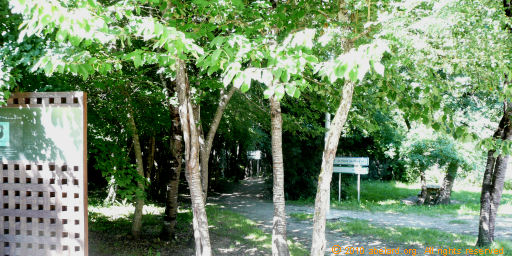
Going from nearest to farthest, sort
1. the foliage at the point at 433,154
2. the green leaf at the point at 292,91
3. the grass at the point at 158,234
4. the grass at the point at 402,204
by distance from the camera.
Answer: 1. the green leaf at the point at 292,91
2. the grass at the point at 158,234
3. the grass at the point at 402,204
4. the foliage at the point at 433,154

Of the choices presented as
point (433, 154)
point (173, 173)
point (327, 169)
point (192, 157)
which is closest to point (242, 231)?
point (173, 173)

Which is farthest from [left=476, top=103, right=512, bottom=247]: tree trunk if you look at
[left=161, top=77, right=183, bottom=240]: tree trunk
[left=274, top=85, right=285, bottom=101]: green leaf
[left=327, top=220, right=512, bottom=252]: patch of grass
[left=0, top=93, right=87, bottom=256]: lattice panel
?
[left=0, top=93, right=87, bottom=256]: lattice panel

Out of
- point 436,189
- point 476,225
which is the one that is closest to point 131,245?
point 476,225

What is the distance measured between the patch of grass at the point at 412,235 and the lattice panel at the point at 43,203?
7.03 meters

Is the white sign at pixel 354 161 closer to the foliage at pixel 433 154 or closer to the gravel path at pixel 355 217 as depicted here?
the foliage at pixel 433 154

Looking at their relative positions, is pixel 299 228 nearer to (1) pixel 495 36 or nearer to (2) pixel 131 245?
(2) pixel 131 245

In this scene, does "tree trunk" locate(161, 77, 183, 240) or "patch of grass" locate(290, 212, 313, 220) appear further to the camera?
"patch of grass" locate(290, 212, 313, 220)

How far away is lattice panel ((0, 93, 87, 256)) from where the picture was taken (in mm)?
3908

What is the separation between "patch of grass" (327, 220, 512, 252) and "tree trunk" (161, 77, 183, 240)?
4482 mm

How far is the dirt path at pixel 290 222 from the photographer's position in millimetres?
8352

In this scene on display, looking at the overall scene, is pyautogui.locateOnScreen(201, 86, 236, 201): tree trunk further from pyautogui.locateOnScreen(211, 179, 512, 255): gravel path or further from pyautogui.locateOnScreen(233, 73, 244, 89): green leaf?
pyautogui.locateOnScreen(233, 73, 244, 89): green leaf

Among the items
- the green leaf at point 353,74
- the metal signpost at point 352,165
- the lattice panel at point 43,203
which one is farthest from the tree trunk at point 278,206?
the metal signpost at point 352,165

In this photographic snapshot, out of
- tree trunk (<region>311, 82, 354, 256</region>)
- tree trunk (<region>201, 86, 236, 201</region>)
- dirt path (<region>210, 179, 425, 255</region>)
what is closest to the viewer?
tree trunk (<region>311, 82, 354, 256</region>)

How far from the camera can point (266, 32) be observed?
5559mm
